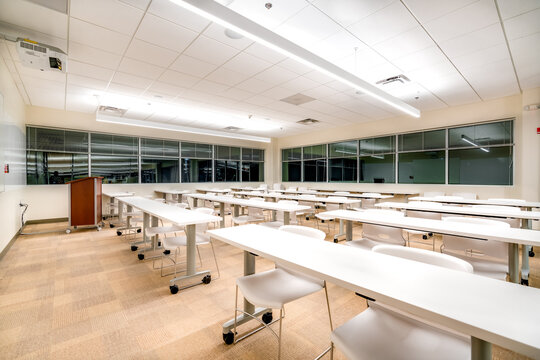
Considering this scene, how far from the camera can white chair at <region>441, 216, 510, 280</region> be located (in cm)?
206

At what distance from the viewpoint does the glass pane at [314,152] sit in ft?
32.1

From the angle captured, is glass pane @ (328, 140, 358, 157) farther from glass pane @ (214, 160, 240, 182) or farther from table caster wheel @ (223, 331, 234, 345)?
table caster wheel @ (223, 331, 234, 345)

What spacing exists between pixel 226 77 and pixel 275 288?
13.0 feet

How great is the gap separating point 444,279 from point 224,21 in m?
2.48

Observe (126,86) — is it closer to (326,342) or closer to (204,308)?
(204,308)

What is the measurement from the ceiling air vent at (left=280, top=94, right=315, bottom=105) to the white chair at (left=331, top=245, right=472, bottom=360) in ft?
15.5

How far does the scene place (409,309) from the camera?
0.92 meters

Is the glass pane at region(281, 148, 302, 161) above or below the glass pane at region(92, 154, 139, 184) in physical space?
above

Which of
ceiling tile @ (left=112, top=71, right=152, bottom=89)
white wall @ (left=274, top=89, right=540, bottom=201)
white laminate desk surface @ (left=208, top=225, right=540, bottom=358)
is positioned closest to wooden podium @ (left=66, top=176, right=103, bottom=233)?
ceiling tile @ (left=112, top=71, right=152, bottom=89)

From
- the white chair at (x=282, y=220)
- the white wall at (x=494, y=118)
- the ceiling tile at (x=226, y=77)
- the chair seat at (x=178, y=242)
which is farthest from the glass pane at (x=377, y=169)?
the chair seat at (x=178, y=242)

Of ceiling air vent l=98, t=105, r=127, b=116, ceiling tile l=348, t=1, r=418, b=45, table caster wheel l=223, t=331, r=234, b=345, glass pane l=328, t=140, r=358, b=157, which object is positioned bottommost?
table caster wheel l=223, t=331, r=234, b=345

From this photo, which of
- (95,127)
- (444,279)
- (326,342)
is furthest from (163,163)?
(444,279)

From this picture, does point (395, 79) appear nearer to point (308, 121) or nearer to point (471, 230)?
point (471, 230)

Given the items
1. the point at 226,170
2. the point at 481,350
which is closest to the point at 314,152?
the point at 226,170
